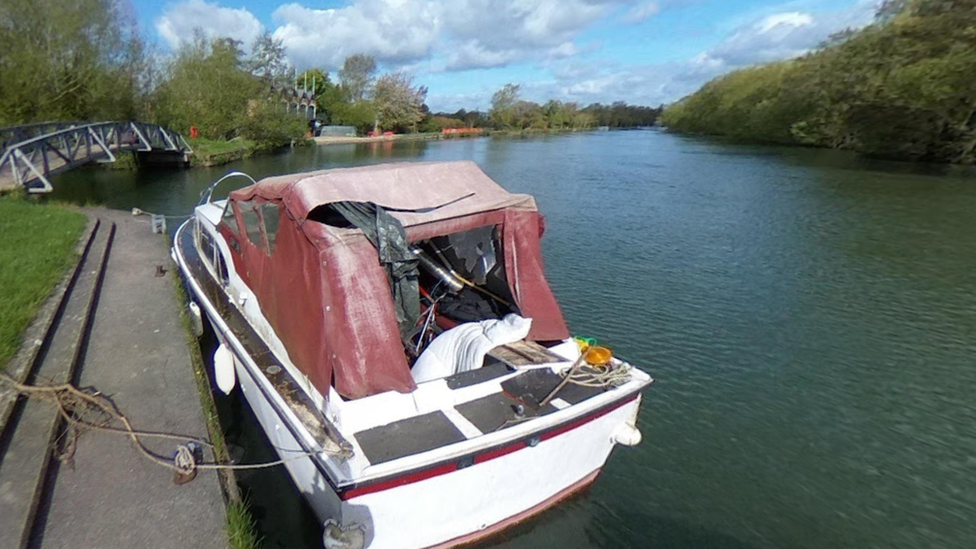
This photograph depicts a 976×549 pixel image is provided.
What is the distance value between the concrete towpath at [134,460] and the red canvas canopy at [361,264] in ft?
4.20

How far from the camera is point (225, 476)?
470cm

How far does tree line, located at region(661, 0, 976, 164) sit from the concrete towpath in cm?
4003

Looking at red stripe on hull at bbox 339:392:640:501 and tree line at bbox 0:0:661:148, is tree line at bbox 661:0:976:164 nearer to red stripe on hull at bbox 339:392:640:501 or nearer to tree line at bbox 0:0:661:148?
red stripe on hull at bbox 339:392:640:501

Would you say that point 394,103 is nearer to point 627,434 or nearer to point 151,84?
point 151,84

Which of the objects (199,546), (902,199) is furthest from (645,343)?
(902,199)

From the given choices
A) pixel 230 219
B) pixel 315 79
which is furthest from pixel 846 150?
pixel 315 79

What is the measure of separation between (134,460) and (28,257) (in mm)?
5735

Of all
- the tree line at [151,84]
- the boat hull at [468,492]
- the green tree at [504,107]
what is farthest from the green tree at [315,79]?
the boat hull at [468,492]

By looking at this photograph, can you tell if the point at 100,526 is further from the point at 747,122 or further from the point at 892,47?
the point at 747,122

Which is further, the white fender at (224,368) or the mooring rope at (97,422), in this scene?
the white fender at (224,368)

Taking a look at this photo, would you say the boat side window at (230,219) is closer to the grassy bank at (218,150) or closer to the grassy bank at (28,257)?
the grassy bank at (28,257)

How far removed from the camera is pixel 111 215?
1348 cm

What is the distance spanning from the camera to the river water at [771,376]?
562 cm

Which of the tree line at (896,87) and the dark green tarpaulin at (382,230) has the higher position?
the tree line at (896,87)
